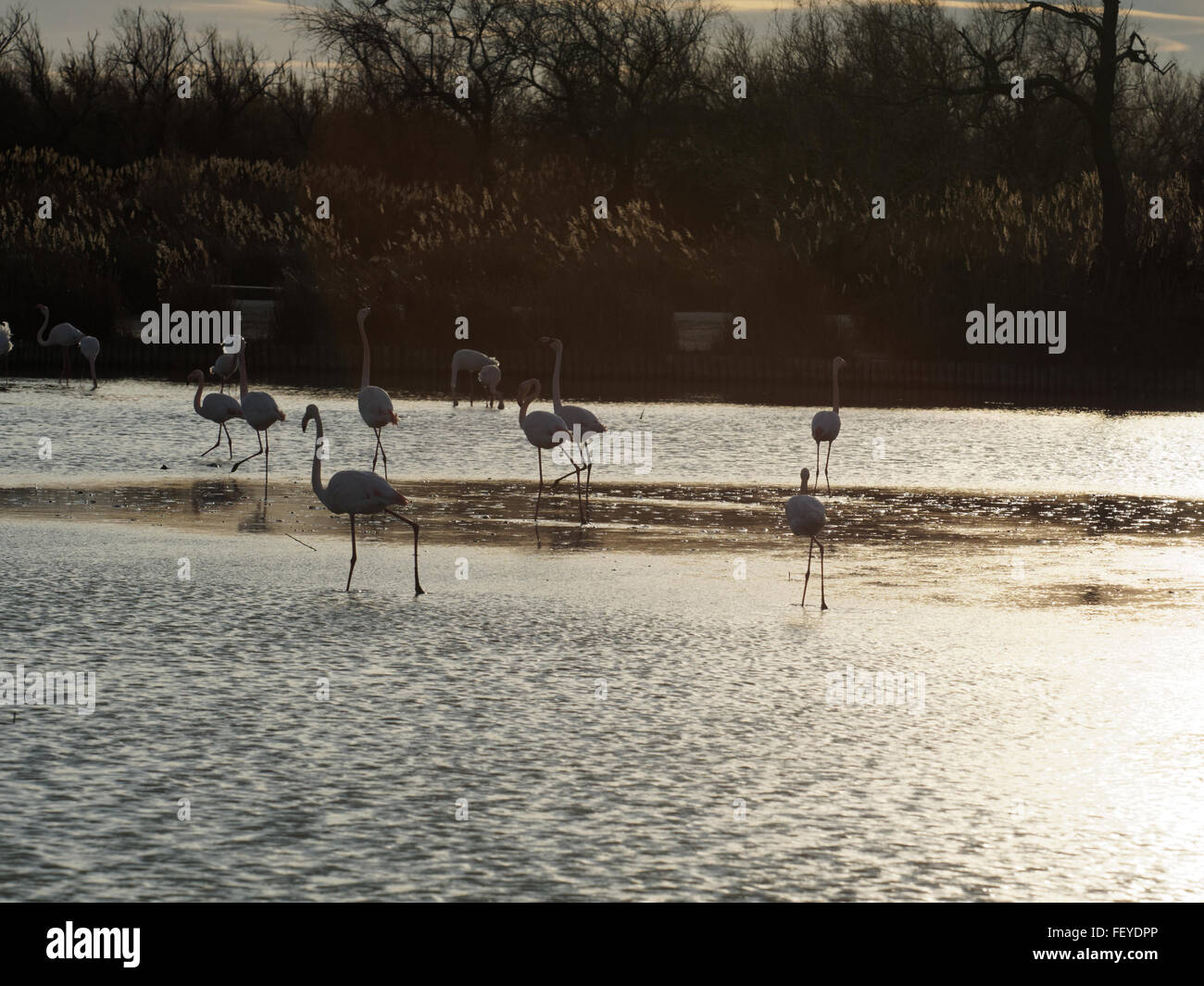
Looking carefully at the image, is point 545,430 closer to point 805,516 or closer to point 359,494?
point 359,494

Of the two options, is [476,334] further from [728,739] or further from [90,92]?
[90,92]

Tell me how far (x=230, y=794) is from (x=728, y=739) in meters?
1.88

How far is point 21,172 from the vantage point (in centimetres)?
4559

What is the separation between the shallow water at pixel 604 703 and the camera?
509cm

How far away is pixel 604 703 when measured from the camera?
23.0ft

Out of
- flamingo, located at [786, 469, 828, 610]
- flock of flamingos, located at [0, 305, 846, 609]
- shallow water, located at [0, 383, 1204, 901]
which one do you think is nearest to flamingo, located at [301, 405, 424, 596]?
flock of flamingos, located at [0, 305, 846, 609]

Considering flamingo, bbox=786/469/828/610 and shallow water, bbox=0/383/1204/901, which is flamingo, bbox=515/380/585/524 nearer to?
shallow water, bbox=0/383/1204/901

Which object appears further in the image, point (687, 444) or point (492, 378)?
point (492, 378)

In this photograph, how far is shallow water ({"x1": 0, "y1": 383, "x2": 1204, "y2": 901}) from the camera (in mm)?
5090

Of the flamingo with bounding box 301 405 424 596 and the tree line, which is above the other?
the tree line

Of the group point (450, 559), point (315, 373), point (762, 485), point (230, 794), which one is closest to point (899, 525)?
point (762, 485)

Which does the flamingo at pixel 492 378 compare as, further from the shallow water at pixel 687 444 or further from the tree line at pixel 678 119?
the tree line at pixel 678 119

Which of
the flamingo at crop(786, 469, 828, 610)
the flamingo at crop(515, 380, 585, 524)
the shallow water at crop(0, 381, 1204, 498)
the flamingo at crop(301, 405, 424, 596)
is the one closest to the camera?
the flamingo at crop(786, 469, 828, 610)

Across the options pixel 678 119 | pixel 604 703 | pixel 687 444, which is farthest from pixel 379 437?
pixel 678 119
